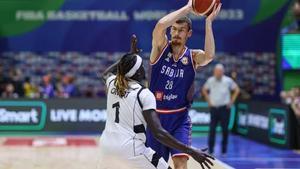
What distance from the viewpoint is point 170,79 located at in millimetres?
8094

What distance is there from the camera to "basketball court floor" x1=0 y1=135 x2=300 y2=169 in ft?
42.9

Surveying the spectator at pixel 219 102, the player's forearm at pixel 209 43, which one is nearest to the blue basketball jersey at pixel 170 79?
the player's forearm at pixel 209 43

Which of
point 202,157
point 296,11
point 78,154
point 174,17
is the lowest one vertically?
point 78,154

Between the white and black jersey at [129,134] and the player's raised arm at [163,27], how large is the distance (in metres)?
1.45

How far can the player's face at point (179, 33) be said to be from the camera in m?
8.03

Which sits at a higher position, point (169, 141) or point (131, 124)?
point (131, 124)

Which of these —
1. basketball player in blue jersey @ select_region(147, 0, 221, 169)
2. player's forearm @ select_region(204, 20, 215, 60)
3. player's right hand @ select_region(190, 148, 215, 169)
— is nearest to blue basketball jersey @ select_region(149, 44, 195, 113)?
basketball player in blue jersey @ select_region(147, 0, 221, 169)

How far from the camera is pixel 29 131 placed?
20.6 meters

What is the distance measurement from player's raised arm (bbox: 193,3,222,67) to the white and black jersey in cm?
176

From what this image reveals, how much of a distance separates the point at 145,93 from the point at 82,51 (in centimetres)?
1867

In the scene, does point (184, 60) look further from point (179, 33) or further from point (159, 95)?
point (159, 95)

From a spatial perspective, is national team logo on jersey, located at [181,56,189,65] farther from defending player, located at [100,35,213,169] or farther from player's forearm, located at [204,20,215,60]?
defending player, located at [100,35,213,169]

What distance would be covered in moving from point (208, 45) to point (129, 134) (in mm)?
2068

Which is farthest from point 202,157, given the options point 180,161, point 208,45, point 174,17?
point 208,45
